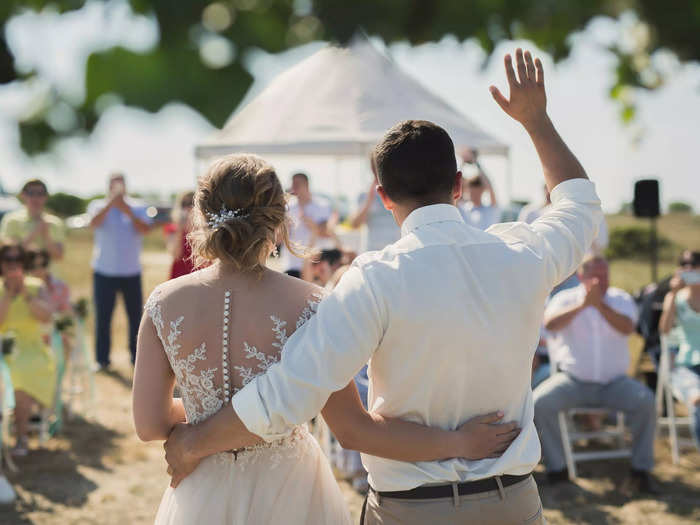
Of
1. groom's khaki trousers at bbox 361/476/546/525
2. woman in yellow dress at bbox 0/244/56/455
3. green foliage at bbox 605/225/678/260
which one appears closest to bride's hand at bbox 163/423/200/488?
groom's khaki trousers at bbox 361/476/546/525

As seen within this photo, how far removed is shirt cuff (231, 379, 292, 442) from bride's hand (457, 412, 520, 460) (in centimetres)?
40

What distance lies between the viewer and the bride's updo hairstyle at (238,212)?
197 centimetres

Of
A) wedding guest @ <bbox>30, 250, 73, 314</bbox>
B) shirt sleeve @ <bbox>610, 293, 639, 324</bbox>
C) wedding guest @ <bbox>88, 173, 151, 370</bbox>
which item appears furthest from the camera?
wedding guest @ <bbox>88, 173, 151, 370</bbox>

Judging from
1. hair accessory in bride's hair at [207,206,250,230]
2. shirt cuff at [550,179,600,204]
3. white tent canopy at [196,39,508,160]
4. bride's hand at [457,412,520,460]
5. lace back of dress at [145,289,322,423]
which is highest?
white tent canopy at [196,39,508,160]

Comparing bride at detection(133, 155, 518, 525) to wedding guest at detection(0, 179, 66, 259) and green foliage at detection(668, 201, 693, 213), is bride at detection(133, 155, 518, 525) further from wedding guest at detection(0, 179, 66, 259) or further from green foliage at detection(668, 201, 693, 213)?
green foliage at detection(668, 201, 693, 213)

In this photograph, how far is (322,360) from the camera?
1.64 m

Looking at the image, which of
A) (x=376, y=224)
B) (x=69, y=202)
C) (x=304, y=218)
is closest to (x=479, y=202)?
(x=376, y=224)

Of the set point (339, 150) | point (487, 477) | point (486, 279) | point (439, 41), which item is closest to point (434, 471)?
point (487, 477)

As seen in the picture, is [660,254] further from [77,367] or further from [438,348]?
[438,348]

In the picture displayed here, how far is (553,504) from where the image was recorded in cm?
464

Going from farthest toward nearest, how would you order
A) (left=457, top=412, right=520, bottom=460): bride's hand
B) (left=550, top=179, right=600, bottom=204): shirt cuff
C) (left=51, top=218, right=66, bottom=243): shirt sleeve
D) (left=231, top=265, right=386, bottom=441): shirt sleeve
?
1. (left=51, top=218, right=66, bottom=243): shirt sleeve
2. (left=550, top=179, right=600, bottom=204): shirt cuff
3. (left=457, top=412, right=520, bottom=460): bride's hand
4. (left=231, top=265, right=386, bottom=441): shirt sleeve

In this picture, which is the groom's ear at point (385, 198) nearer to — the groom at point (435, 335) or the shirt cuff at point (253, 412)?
the groom at point (435, 335)

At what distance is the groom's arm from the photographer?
1645mm

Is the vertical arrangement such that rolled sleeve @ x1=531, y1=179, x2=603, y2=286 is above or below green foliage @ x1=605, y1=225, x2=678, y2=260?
above
